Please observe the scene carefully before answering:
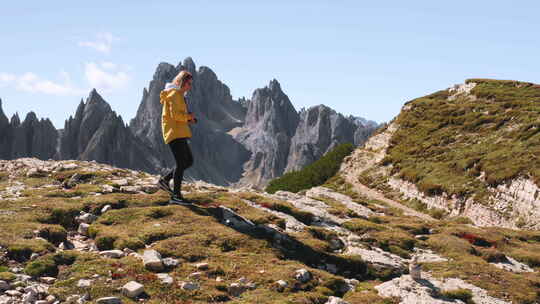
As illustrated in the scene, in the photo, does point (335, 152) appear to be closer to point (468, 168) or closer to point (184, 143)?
point (468, 168)

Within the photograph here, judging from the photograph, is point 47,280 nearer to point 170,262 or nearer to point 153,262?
point 153,262

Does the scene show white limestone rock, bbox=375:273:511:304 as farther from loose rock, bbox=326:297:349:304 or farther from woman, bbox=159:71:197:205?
A: woman, bbox=159:71:197:205

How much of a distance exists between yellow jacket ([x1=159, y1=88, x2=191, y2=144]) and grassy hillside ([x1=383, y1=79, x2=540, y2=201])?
34.3 m

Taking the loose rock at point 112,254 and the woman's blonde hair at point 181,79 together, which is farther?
the woman's blonde hair at point 181,79

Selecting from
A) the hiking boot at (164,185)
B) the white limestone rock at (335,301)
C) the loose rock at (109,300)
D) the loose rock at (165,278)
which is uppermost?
the hiking boot at (164,185)

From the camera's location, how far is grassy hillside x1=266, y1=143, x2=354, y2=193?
79.8 m

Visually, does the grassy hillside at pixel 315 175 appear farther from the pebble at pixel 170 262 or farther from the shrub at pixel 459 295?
the pebble at pixel 170 262

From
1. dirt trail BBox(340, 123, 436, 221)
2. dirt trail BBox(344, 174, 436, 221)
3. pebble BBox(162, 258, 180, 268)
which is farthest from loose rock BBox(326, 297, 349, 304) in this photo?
dirt trail BBox(340, 123, 436, 221)

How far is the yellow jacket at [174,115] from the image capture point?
54.7 feet

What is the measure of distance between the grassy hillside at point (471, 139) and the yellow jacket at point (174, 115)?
112ft

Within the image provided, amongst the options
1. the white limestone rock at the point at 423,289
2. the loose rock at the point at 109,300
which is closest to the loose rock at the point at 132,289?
the loose rock at the point at 109,300

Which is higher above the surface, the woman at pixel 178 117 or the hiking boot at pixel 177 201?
the woman at pixel 178 117

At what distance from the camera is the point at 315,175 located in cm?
8075

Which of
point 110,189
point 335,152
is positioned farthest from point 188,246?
point 335,152
